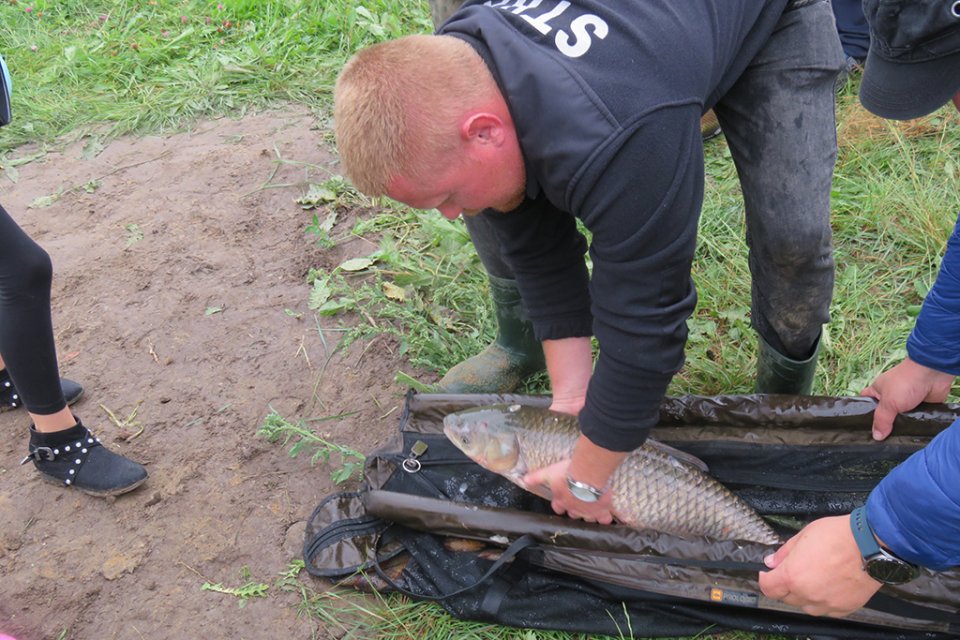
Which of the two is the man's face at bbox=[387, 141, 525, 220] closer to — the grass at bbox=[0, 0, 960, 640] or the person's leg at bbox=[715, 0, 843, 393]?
the person's leg at bbox=[715, 0, 843, 393]

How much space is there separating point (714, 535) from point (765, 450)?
38cm

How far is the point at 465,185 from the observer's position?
61.7 inches

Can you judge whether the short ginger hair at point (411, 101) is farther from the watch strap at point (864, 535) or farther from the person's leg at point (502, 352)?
the person's leg at point (502, 352)

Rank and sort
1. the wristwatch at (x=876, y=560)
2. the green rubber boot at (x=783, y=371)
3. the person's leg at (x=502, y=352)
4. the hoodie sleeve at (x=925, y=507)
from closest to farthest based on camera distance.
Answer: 1. the hoodie sleeve at (x=925, y=507)
2. the wristwatch at (x=876, y=560)
3. the green rubber boot at (x=783, y=371)
4. the person's leg at (x=502, y=352)

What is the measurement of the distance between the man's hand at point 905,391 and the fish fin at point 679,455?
54 cm

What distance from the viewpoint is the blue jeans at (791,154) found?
6.64 ft

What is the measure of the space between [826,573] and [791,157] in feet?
3.56

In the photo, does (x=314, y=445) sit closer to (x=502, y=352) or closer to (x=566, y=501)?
(x=502, y=352)

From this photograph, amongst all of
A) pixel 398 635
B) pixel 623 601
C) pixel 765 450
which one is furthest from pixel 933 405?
pixel 398 635

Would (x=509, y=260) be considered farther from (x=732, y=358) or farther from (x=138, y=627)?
(x=138, y=627)

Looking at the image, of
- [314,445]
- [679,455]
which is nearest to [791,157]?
[679,455]

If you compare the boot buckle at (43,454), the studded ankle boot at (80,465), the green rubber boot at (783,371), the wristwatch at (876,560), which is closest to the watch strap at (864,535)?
the wristwatch at (876,560)

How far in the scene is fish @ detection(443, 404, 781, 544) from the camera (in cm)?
219

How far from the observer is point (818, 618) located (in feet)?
6.61
